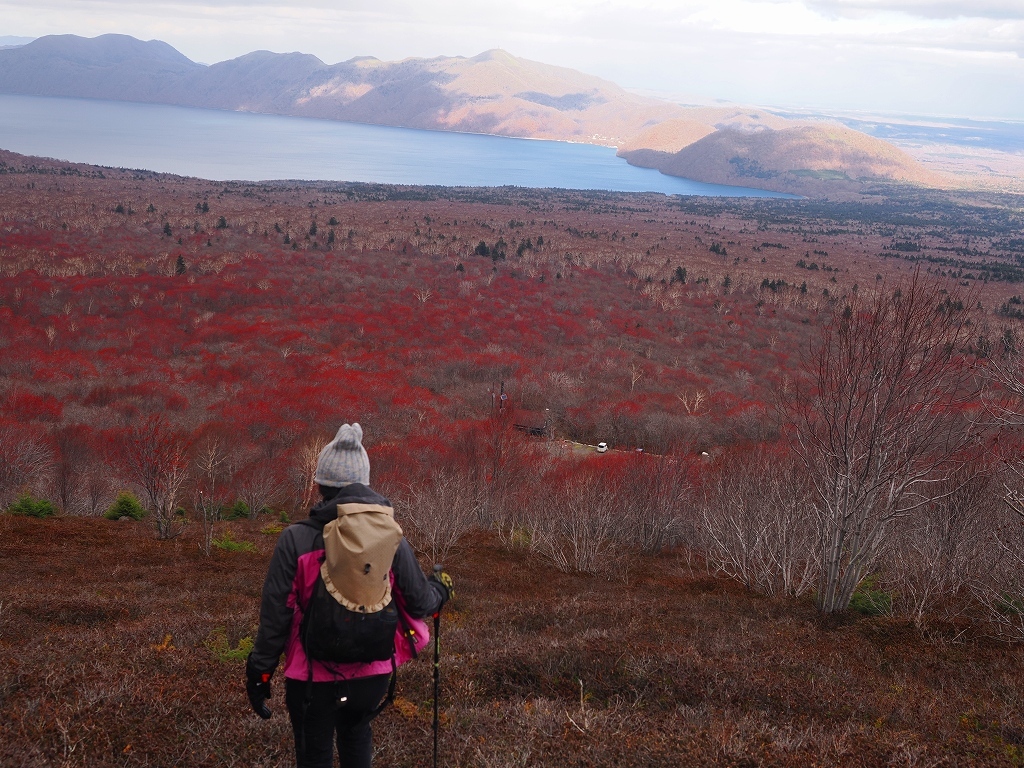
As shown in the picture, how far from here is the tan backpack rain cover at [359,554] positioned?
340 cm

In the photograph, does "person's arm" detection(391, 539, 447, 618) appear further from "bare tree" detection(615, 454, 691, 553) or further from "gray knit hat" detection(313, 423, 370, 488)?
"bare tree" detection(615, 454, 691, 553)

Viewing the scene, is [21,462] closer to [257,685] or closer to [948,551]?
[257,685]

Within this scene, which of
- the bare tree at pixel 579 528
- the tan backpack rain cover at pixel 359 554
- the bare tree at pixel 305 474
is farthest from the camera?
the bare tree at pixel 305 474

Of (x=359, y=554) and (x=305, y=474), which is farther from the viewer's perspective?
(x=305, y=474)

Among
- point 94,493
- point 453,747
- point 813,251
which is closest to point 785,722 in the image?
point 453,747

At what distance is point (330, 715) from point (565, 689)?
3553 mm

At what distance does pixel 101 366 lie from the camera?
39.2 metres

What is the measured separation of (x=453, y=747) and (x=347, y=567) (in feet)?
8.68

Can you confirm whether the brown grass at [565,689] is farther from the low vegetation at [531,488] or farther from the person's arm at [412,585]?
the person's arm at [412,585]

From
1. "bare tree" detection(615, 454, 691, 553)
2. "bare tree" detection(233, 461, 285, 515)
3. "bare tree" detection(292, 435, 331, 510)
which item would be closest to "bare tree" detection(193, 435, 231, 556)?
"bare tree" detection(233, 461, 285, 515)

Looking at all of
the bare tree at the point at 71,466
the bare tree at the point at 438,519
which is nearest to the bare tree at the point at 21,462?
the bare tree at the point at 71,466

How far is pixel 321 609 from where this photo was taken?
3.48 metres

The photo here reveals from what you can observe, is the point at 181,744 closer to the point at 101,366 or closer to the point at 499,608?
the point at 499,608

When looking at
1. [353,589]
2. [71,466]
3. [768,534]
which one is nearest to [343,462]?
[353,589]
